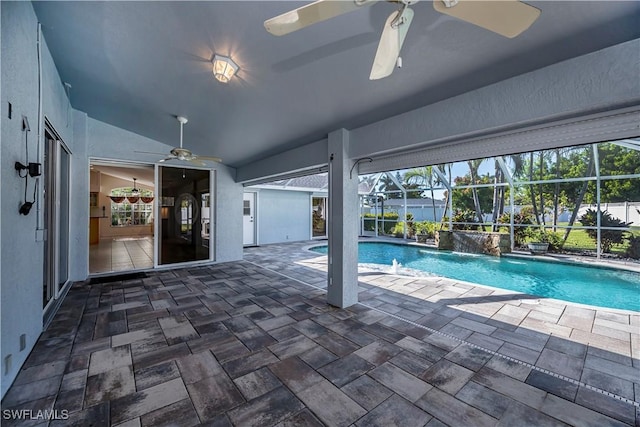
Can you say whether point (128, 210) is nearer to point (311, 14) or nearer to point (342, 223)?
point (342, 223)

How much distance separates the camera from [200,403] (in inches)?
70.7

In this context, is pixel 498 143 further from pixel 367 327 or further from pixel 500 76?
pixel 367 327

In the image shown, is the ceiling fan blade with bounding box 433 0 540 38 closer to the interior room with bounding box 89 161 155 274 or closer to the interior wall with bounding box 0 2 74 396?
the interior wall with bounding box 0 2 74 396

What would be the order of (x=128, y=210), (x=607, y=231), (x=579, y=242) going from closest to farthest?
1. (x=607, y=231)
2. (x=579, y=242)
3. (x=128, y=210)

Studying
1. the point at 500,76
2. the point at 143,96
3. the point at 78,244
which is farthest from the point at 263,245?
the point at 500,76

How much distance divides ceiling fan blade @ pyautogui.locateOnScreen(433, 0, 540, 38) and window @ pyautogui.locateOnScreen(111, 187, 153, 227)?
46.1ft

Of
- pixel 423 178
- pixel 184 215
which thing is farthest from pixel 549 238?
pixel 184 215

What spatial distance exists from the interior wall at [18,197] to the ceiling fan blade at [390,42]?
8.31ft

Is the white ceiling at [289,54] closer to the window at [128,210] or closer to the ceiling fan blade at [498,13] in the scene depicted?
the ceiling fan blade at [498,13]

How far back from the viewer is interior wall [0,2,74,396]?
5.95 ft

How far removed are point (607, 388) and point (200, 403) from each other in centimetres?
306

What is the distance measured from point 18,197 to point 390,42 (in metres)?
3.05

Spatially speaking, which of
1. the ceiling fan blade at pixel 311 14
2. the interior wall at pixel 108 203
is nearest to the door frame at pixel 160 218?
the ceiling fan blade at pixel 311 14

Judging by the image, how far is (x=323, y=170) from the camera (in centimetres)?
439
